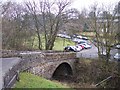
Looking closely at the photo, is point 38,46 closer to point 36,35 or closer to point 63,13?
point 36,35

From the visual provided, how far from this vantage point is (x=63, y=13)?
39.7 metres

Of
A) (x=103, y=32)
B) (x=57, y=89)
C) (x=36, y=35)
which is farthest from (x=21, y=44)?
(x=57, y=89)

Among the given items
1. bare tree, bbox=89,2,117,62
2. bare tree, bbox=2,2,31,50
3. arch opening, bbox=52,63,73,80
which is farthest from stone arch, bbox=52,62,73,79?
bare tree, bbox=2,2,31,50

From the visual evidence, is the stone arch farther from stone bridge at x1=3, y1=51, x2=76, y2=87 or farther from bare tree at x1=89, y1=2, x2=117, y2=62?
bare tree at x1=89, y1=2, x2=117, y2=62

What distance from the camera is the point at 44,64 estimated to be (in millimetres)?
24734

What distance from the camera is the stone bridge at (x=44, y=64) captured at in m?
17.1

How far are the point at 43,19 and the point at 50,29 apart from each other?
5.69 ft

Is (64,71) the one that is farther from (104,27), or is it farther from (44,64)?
(44,64)

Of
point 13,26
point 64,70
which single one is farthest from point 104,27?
point 13,26

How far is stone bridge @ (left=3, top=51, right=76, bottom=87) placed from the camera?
17066 millimetres

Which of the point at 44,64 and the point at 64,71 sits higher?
the point at 44,64

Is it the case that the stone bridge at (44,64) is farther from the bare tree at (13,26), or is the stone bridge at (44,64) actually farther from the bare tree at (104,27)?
the bare tree at (13,26)

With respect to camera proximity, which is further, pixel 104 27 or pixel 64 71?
pixel 104 27

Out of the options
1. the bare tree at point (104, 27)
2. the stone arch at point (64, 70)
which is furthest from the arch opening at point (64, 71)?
the bare tree at point (104, 27)
